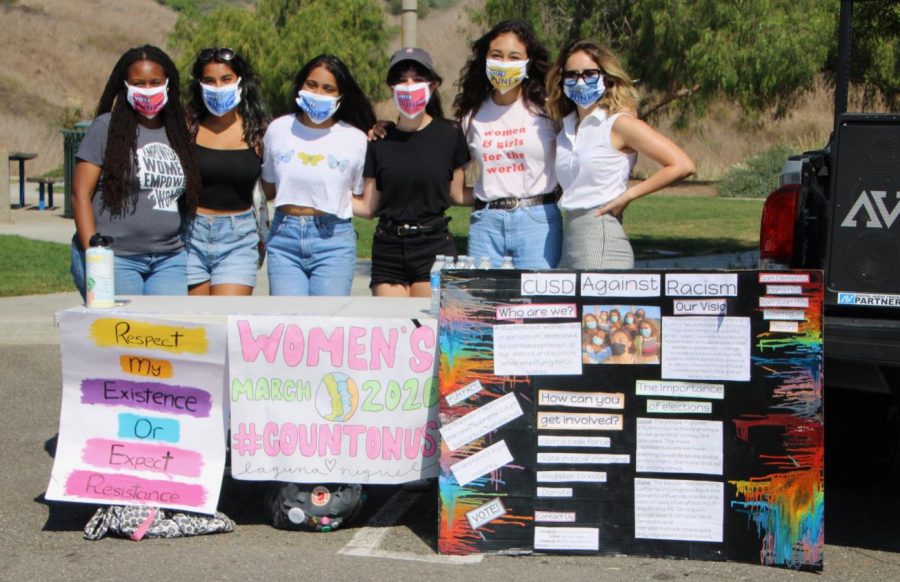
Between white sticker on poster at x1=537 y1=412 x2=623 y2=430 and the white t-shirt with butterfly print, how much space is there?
1714 mm

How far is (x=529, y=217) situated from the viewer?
5.50 metres

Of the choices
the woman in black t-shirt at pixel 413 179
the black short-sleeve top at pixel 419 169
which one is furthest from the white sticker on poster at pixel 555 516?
the black short-sleeve top at pixel 419 169

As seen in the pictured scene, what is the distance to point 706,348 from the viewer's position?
4523 millimetres

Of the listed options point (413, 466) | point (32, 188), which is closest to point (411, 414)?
point (413, 466)

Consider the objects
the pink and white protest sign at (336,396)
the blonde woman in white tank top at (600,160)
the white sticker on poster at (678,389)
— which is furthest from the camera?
the blonde woman in white tank top at (600,160)

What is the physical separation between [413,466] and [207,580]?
0.95 m

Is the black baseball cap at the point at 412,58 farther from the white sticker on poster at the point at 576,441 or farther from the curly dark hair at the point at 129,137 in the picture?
the white sticker on poster at the point at 576,441

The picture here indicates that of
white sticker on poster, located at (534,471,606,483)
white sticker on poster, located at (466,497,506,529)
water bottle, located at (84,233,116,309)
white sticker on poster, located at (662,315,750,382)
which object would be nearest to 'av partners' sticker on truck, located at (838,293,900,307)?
white sticker on poster, located at (662,315,750,382)

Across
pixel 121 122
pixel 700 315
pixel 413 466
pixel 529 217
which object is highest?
pixel 121 122

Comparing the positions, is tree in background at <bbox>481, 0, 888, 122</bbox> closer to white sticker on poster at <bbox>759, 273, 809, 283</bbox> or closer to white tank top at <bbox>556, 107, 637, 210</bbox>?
white tank top at <bbox>556, 107, 637, 210</bbox>

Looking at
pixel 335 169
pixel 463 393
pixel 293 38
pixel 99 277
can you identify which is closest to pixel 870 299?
pixel 463 393

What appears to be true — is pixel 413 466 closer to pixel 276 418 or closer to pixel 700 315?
pixel 276 418

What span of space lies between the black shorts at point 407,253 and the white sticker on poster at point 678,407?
1.56 metres

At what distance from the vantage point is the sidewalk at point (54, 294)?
941cm
